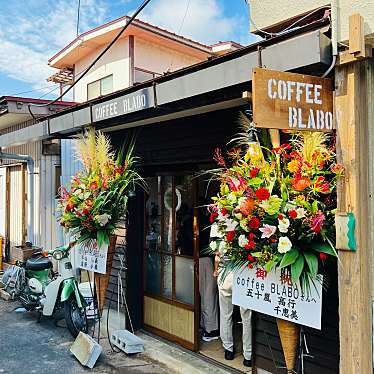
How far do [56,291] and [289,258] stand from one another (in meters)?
4.24

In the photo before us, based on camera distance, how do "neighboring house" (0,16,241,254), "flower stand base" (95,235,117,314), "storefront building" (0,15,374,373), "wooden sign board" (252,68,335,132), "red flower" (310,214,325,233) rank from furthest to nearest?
"neighboring house" (0,16,241,254), "flower stand base" (95,235,117,314), "storefront building" (0,15,374,373), "red flower" (310,214,325,233), "wooden sign board" (252,68,335,132)

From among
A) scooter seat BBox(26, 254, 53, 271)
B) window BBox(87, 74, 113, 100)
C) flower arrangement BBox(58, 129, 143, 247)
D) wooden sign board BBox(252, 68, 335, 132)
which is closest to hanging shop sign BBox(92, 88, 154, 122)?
flower arrangement BBox(58, 129, 143, 247)

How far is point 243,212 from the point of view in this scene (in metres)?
2.75

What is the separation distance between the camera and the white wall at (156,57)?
10.9 meters

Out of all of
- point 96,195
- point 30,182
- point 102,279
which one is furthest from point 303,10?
point 30,182

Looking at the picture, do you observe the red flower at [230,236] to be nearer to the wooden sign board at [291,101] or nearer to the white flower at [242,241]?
the white flower at [242,241]

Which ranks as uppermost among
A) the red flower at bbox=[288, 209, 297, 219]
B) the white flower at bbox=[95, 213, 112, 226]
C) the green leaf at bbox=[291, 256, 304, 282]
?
→ the red flower at bbox=[288, 209, 297, 219]

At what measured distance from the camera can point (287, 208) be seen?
8.70 feet

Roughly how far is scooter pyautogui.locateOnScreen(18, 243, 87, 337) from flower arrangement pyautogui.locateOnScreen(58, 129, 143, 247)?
899mm

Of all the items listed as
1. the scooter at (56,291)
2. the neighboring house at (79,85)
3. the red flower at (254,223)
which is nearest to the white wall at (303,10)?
the red flower at (254,223)

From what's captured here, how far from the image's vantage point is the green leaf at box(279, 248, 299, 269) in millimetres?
2636

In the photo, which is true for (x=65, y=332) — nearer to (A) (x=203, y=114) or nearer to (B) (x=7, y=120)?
(A) (x=203, y=114)

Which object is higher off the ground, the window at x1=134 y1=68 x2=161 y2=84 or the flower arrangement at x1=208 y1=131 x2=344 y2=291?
the window at x1=134 y1=68 x2=161 y2=84

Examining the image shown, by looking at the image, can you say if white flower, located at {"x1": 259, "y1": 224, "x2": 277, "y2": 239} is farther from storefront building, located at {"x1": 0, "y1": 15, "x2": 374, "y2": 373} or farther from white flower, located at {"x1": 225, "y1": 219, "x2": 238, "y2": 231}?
storefront building, located at {"x1": 0, "y1": 15, "x2": 374, "y2": 373}
